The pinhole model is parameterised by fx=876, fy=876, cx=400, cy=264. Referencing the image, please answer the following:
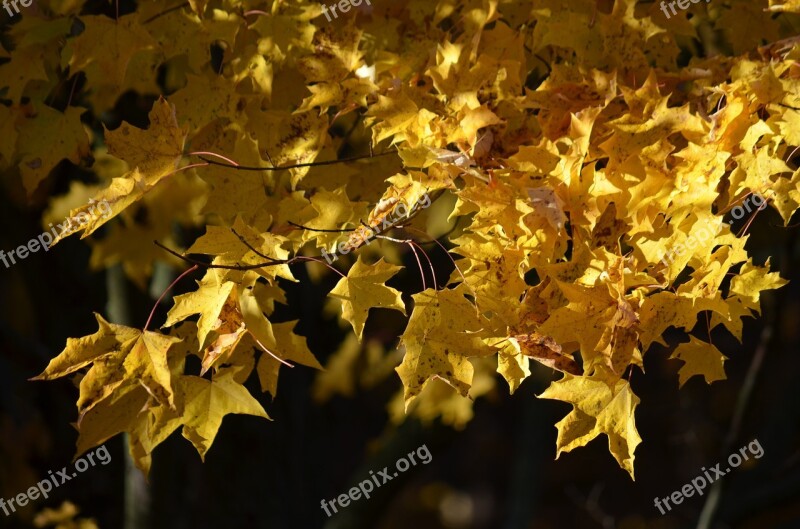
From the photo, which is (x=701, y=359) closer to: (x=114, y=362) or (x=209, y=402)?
(x=209, y=402)

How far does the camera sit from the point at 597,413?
5.10 feet

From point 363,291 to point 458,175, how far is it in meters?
0.28

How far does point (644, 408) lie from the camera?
7734 millimetres

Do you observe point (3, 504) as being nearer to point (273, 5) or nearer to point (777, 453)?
point (273, 5)

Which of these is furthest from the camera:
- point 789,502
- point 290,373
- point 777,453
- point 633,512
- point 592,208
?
point 633,512

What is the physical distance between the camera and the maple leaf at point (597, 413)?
154 centimetres

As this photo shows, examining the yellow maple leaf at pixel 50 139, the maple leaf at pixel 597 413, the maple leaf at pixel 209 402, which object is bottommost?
the maple leaf at pixel 597 413

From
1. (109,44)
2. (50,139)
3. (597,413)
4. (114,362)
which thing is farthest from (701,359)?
(50,139)

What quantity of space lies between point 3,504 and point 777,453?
3292 mm

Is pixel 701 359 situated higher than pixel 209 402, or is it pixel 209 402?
pixel 209 402

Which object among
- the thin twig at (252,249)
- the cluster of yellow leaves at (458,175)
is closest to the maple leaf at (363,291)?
the cluster of yellow leaves at (458,175)

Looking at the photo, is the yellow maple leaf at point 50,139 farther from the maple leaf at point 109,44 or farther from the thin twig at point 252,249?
the thin twig at point 252,249

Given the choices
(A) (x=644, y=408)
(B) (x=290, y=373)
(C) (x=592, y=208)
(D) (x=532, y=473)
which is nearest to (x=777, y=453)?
(D) (x=532, y=473)

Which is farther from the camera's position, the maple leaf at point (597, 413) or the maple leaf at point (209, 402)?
the maple leaf at point (209, 402)
